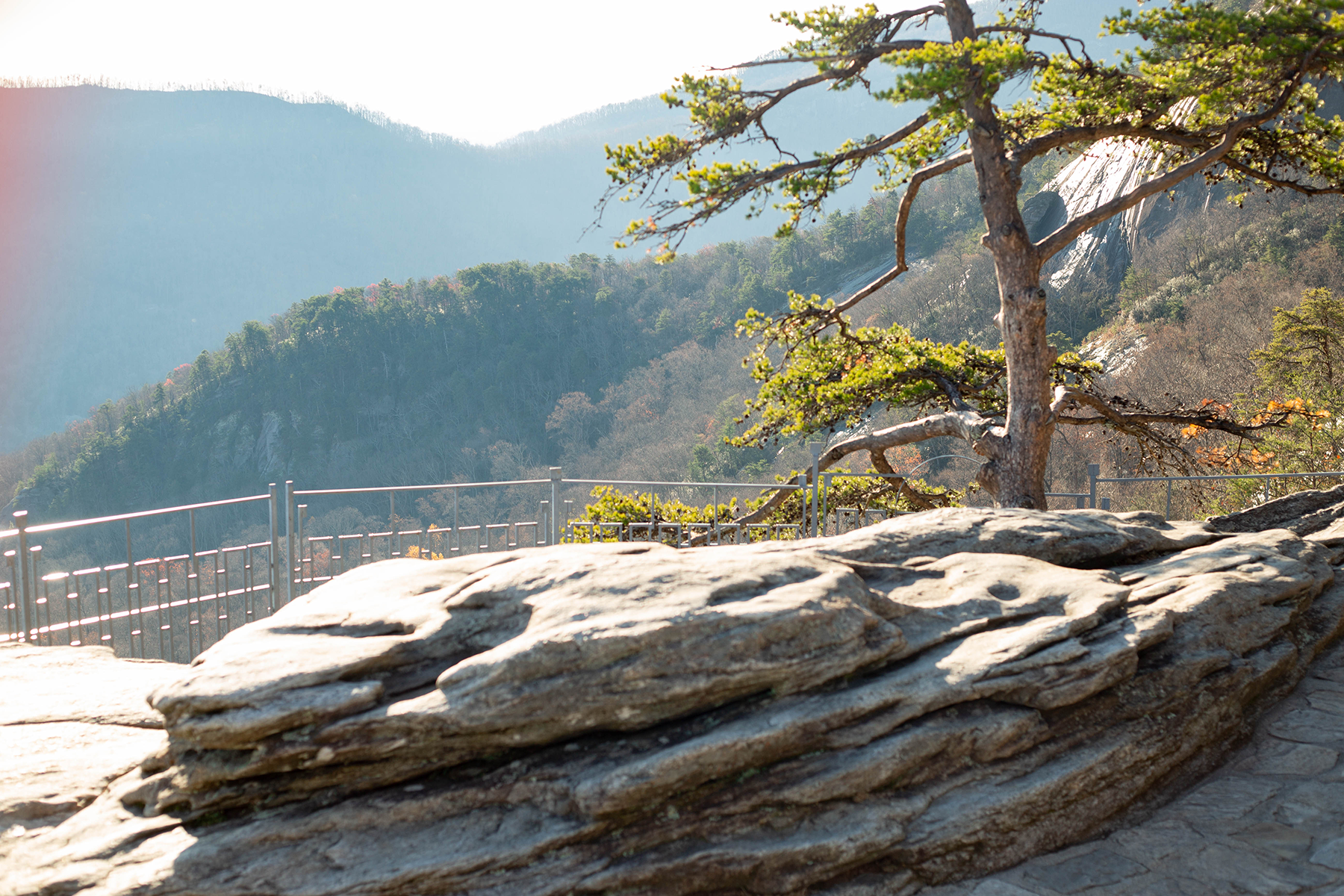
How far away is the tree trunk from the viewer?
7320 mm

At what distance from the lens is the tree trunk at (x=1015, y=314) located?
732cm

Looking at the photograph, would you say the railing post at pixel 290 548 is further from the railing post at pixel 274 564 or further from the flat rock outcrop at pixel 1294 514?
the flat rock outcrop at pixel 1294 514

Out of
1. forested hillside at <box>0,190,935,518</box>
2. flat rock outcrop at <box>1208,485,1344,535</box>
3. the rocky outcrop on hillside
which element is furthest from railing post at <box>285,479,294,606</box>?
A: forested hillside at <box>0,190,935,518</box>

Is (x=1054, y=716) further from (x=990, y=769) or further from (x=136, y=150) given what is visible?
(x=136, y=150)

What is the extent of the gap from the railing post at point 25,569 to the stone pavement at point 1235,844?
572cm

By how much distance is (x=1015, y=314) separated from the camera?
7406mm

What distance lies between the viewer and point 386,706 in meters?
3.15

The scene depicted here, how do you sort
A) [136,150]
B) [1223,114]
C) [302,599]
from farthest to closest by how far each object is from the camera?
[136,150], [1223,114], [302,599]

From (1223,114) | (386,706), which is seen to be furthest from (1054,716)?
(1223,114)

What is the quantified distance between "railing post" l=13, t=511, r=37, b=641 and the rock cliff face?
292cm

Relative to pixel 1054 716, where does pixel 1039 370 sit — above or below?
above

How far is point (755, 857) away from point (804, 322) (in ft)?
21.8

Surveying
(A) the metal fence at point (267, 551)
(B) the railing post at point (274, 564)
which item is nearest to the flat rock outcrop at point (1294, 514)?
(A) the metal fence at point (267, 551)

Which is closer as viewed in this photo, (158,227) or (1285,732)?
(1285,732)
